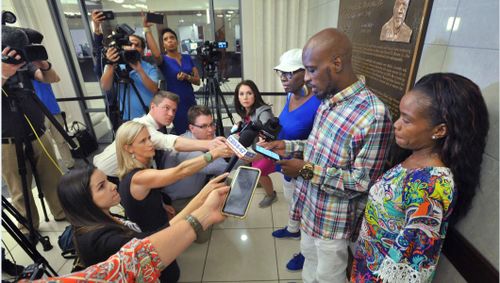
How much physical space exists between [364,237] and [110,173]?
1584 mm

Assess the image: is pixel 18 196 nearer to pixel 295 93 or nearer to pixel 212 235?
pixel 212 235

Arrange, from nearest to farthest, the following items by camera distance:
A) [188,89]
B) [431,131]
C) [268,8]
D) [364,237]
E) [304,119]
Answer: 1. [431,131]
2. [364,237]
3. [304,119]
4. [188,89]
5. [268,8]

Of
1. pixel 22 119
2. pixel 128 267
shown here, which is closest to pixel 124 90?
pixel 22 119

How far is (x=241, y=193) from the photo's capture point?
3.31ft

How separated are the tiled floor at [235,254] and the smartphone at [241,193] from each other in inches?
42.1

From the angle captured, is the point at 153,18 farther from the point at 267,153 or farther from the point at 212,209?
the point at 212,209

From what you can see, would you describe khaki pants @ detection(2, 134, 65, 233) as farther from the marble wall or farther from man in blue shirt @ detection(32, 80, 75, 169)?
the marble wall

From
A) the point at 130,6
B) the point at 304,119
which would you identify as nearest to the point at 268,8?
the point at 130,6

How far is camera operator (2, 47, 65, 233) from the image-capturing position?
1.49 m

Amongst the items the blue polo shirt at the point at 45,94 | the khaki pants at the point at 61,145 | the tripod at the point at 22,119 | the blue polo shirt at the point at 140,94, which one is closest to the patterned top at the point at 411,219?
the tripod at the point at 22,119

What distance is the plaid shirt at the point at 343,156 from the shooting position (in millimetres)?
992

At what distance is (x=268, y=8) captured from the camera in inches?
141

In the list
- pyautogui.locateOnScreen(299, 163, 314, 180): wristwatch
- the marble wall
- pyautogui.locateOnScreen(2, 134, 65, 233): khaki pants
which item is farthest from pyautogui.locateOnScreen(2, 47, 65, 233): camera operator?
the marble wall

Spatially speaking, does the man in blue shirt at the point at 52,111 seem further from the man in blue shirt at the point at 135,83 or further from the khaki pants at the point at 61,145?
the man in blue shirt at the point at 135,83
